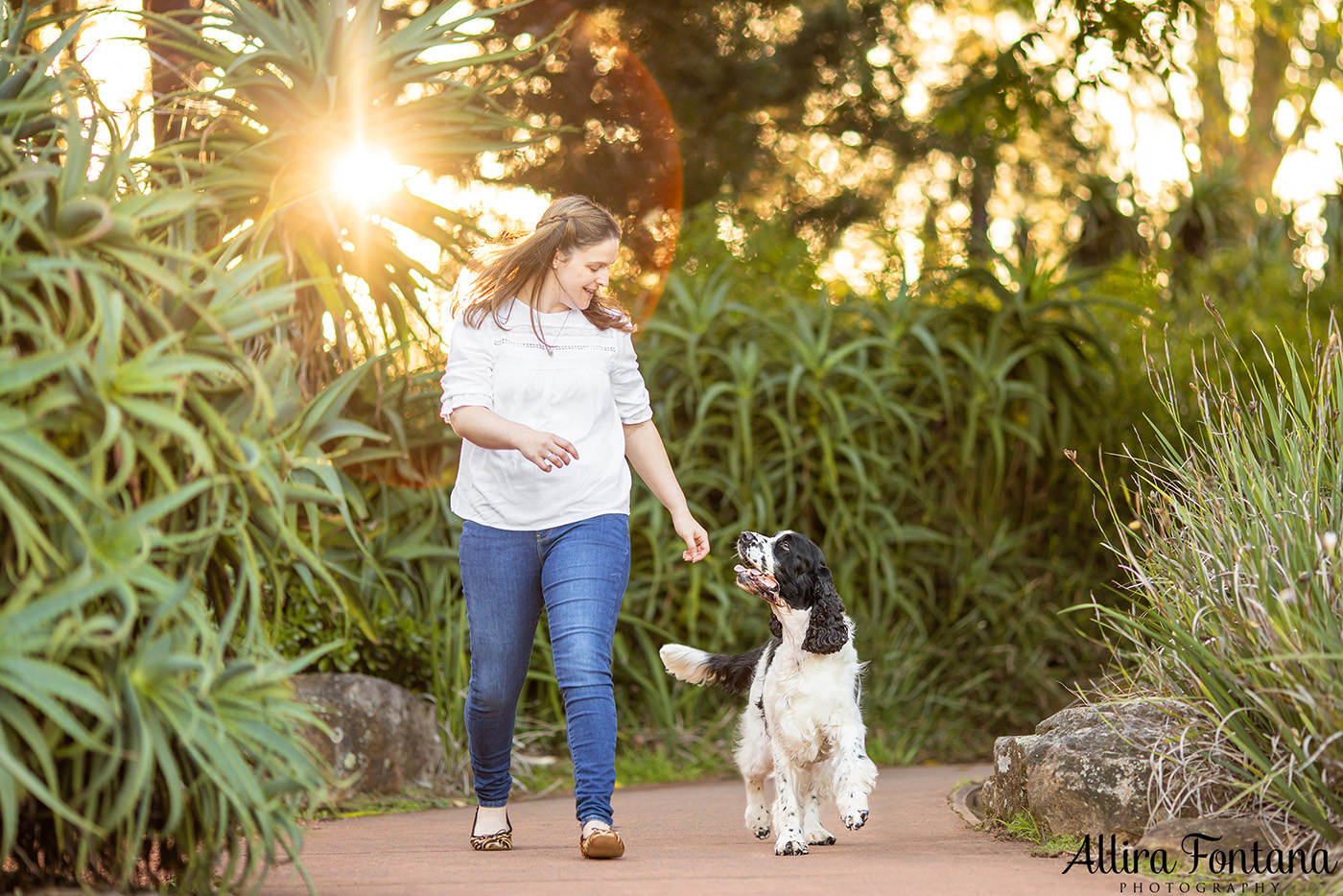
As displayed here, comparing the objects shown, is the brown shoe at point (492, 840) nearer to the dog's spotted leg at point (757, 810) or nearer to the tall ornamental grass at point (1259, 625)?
the dog's spotted leg at point (757, 810)

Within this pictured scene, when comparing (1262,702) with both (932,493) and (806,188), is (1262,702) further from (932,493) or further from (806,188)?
(806,188)

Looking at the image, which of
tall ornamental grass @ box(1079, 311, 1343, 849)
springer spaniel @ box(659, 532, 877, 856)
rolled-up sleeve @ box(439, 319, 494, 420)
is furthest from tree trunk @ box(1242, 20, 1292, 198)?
rolled-up sleeve @ box(439, 319, 494, 420)

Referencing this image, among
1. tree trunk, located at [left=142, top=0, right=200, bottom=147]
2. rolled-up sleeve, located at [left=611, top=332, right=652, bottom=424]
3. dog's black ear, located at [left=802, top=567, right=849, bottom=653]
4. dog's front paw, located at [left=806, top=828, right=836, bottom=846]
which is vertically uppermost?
tree trunk, located at [left=142, top=0, right=200, bottom=147]

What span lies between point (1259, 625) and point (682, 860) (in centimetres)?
183

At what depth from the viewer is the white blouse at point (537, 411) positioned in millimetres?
4242

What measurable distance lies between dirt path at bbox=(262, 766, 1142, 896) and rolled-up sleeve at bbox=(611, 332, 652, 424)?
1.49m

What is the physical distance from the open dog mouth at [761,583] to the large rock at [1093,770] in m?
0.97

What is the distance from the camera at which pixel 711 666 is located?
5340 millimetres

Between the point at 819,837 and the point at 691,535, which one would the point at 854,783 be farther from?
the point at 691,535

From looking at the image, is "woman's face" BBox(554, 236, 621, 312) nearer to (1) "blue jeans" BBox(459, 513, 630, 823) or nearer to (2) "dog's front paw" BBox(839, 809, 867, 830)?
(1) "blue jeans" BBox(459, 513, 630, 823)

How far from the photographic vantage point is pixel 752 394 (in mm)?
7914

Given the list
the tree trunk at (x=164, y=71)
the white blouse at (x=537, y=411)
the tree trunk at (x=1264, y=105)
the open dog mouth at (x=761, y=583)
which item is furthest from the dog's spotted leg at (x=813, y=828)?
the tree trunk at (x=1264, y=105)

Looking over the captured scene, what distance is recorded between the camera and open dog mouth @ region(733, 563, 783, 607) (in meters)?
4.70

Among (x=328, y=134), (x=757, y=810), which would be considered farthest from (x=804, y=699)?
(x=328, y=134)
